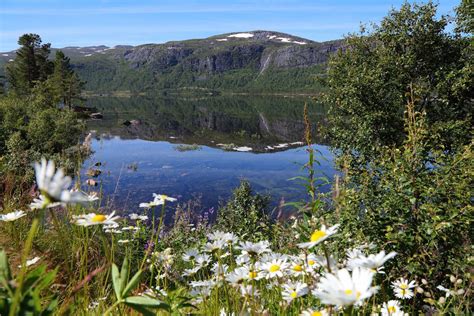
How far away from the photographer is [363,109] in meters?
16.2

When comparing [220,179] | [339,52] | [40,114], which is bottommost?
[220,179]

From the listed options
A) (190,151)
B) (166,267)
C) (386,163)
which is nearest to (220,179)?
(190,151)

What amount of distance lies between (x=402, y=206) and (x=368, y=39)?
1585cm

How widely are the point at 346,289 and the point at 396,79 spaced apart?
1774cm

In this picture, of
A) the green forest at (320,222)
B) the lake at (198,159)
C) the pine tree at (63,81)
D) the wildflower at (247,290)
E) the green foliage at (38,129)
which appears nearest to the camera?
the green forest at (320,222)

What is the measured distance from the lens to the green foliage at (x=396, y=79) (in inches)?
634

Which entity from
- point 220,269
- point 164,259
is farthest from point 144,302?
point 164,259

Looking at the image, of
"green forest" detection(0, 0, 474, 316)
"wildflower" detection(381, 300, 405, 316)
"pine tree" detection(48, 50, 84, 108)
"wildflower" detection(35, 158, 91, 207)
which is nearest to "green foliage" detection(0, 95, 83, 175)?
"green forest" detection(0, 0, 474, 316)

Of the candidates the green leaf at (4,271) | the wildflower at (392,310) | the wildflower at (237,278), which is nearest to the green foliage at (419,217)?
the wildflower at (392,310)

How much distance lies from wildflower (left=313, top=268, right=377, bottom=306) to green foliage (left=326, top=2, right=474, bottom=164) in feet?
49.9

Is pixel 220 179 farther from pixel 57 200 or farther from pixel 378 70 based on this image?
pixel 57 200

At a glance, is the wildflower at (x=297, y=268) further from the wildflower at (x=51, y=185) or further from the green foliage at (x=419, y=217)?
the green foliage at (x=419, y=217)

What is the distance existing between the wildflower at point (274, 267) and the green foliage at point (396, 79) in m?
14.3

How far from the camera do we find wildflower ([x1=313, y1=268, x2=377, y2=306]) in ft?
2.58
